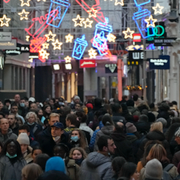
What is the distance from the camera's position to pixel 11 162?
6914mm

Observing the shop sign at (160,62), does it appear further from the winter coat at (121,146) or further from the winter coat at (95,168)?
the winter coat at (95,168)

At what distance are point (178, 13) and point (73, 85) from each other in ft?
119

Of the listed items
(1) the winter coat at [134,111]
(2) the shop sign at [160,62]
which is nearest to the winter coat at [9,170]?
(1) the winter coat at [134,111]

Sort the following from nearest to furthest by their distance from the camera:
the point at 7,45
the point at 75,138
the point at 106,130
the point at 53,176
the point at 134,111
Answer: the point at 53,176
the point at 75,138
the point at 106,130
the point at 134,111
the point at 7,45

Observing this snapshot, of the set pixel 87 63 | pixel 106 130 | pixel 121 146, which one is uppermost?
pixel 87 63

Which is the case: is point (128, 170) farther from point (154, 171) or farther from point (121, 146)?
point (121, 146)

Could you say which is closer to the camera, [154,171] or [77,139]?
[154,171]

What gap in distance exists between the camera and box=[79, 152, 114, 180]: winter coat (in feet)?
20.8

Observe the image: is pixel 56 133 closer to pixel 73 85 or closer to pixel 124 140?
pixel 124 140

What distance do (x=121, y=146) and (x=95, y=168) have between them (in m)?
1.54

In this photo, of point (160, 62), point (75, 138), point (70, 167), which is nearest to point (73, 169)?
point (70, 167)

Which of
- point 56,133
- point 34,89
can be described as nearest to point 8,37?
point 56,133

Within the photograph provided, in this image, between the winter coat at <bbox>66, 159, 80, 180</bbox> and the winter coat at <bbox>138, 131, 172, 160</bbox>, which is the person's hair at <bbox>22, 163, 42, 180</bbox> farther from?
the winter coat at <bbox>138, 131, 172, 160</bbox>

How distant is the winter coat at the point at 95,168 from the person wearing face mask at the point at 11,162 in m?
0.93
